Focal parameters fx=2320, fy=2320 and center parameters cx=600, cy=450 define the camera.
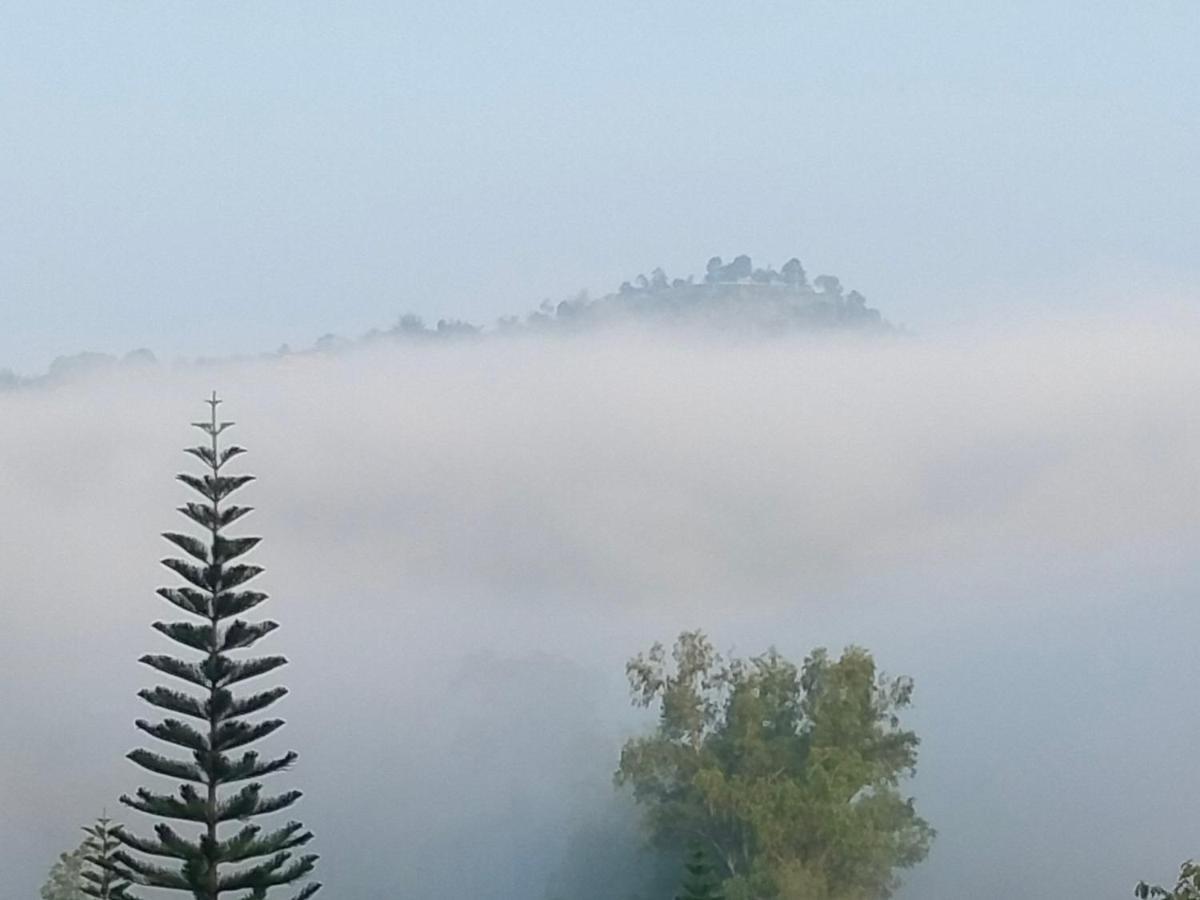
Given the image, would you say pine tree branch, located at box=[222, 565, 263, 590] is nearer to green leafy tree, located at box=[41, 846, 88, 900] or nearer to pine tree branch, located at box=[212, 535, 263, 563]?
pine tree branch, located at box=[212, 535, 263, 563]

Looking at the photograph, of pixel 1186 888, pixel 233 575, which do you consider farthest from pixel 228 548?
pixel 1186 888

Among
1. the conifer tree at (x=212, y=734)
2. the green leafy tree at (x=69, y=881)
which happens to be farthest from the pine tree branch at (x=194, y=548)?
the green leafy tree at (x=69, y=881)

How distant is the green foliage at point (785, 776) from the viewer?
5934 cm

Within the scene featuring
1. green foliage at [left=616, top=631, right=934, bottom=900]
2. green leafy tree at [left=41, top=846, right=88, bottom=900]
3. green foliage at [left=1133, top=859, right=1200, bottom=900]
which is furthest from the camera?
green leafy tree at [left=41, top=846, right=88, bottom=900]

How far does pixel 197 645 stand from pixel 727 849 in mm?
21480

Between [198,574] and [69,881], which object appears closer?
[198,574]

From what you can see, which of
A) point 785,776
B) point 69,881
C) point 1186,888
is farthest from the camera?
point 69,881

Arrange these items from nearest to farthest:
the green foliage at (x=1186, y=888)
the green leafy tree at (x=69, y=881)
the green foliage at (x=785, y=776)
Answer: the green foliage at (x=1186, y=888) < the green foliage at (x=785, y=776) < the green leafy tree at (x=69, y=881)

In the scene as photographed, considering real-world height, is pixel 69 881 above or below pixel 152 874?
above

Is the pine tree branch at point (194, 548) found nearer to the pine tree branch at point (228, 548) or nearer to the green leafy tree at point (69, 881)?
the pine tree branch at point (228, 548)

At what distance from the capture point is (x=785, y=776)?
61.6 m

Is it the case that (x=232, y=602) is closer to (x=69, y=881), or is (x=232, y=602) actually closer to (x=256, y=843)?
(x=256, y=843)

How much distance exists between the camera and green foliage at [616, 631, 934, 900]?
59344mm

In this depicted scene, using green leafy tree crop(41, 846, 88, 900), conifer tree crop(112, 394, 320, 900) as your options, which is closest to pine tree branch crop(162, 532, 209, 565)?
conifer tree crop(112, 394, 320, 900)
